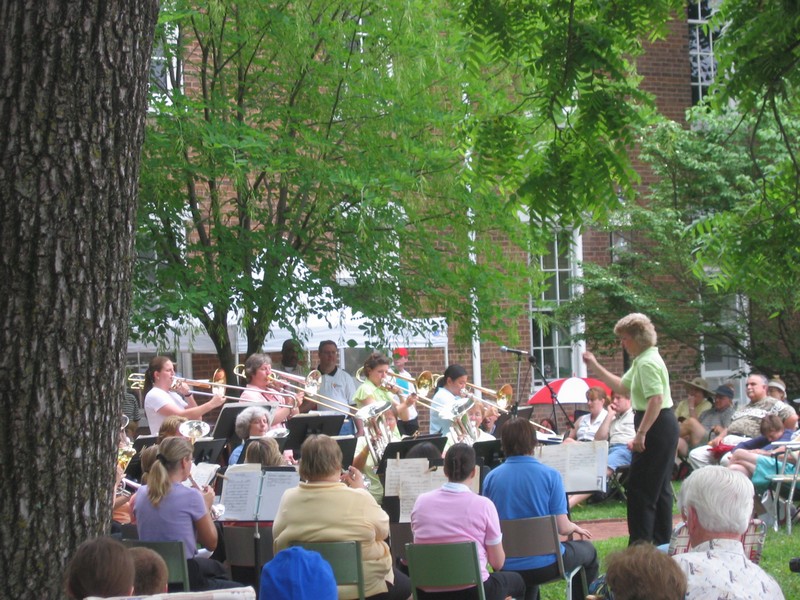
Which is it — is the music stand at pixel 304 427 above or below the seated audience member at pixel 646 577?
above

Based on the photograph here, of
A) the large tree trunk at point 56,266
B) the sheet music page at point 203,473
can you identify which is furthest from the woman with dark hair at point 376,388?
the large tree trunk at point 56,266

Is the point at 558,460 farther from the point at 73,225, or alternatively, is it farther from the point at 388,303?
the point at 73,225

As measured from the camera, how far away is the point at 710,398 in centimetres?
1476

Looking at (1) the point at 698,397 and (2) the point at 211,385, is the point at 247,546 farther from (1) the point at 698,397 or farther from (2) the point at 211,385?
(1) the point at 698,397

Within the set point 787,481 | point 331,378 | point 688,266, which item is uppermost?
point 688,266

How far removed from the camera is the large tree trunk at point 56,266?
3629mm

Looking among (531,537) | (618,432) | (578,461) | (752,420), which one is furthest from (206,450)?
(752,420)

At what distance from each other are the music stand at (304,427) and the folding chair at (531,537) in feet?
9.91

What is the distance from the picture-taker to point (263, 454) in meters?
7.09

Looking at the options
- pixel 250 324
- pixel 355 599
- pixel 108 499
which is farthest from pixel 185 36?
pixel 108 499

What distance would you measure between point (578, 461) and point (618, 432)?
4564 mm

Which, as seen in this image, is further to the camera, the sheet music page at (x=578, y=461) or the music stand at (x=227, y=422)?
the music stand at (x=227, y=422)

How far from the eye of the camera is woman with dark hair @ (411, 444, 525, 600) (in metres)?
5.90

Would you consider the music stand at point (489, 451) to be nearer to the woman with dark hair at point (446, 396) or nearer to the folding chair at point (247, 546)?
the woman with dark hair at point (446, 396)
